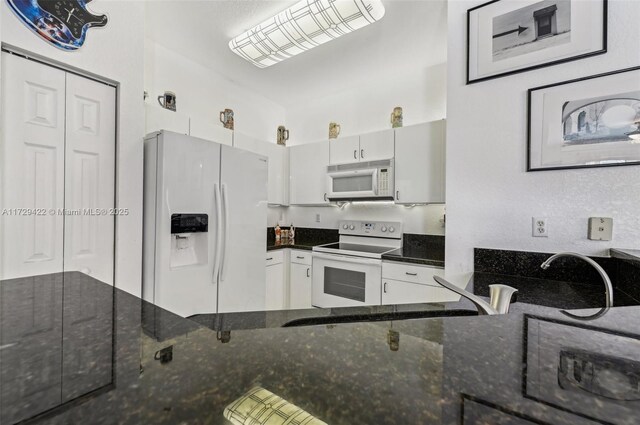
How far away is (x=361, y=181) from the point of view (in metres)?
2.93

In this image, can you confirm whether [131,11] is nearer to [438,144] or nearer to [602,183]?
[438,144]

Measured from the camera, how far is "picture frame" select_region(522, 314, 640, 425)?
0.30 m

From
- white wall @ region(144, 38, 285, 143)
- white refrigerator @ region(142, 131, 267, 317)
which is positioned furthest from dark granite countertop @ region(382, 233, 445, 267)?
white wall @ region(144, 38, 285, 143)

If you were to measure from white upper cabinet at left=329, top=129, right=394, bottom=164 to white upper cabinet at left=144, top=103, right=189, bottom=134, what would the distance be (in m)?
1.51

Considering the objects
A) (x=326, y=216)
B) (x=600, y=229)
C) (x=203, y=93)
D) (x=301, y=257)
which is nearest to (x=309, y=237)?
(x=326, y=216)

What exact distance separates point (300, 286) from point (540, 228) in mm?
2248

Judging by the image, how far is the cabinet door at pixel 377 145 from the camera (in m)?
2.81

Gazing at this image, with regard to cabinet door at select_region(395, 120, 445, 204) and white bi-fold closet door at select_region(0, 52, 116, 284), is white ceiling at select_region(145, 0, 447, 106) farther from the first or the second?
white bi-fold closet door at select_region(0, 52, 116, 284)

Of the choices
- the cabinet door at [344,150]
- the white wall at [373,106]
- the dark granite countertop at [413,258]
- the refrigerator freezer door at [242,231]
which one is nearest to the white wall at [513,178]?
the dark granite countertop at [413,258]

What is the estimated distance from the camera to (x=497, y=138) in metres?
1.71

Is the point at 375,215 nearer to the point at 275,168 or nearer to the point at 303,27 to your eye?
the point at 275,168

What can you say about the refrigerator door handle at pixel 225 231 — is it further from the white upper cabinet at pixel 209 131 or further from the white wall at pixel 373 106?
the white wall at pixel 373 106

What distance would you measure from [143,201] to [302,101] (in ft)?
8.45

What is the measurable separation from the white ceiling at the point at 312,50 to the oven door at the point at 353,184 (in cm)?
112
